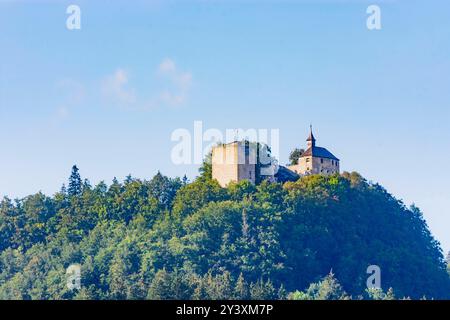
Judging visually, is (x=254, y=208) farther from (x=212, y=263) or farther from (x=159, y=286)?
(x=159, y=286)

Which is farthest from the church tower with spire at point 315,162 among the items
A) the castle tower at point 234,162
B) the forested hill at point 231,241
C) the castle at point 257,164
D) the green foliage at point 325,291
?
the green foliage at point 325,291

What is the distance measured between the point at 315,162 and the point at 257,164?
4315mm

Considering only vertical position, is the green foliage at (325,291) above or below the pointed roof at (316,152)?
below

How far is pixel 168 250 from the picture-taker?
5984 centimetres

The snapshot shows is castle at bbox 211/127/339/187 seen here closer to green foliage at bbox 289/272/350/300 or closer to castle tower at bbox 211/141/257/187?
castle tower at bbox 211/141/257/187

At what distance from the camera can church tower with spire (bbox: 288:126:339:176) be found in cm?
6475

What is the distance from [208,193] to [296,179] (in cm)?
477

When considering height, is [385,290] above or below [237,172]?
below

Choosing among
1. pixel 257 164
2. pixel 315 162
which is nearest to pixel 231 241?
pixel 257 164

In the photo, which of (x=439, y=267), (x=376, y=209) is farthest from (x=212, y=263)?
(x=439, y=267)

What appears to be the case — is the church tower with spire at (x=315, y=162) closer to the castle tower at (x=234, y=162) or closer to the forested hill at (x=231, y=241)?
the forested hill at (x=231, y=241)

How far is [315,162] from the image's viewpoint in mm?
64875

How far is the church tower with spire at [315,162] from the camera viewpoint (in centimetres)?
6475

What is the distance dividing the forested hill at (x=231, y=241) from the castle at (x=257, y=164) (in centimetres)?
61
